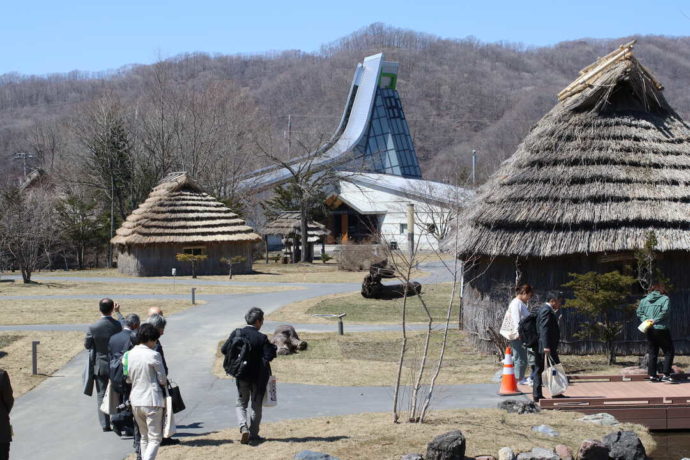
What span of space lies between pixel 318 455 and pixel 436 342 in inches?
441

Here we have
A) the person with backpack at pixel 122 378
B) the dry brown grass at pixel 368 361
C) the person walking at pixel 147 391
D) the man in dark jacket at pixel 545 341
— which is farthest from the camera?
the dry brown grass at pixel 368 361

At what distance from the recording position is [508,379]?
47.3 feet

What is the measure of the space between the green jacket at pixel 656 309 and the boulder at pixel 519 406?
134 inches

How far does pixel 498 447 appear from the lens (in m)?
11.0

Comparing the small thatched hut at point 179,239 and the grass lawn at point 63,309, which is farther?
the small thatched hut at point 179,239

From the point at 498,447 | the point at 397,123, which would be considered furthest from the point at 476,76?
the point at 498,447

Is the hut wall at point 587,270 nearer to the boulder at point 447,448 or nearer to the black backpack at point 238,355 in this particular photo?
the boulder at point 447,448

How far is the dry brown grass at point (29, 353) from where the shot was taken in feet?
54.0

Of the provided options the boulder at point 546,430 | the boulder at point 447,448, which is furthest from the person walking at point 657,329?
the boulder at point 447,448

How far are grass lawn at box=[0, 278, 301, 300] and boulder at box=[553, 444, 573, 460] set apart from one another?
23.7m

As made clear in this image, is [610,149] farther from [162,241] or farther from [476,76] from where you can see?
[476,76]

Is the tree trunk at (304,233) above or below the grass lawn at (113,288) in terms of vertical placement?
above

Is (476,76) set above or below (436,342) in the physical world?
above

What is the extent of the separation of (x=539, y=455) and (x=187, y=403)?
620 centimetres
